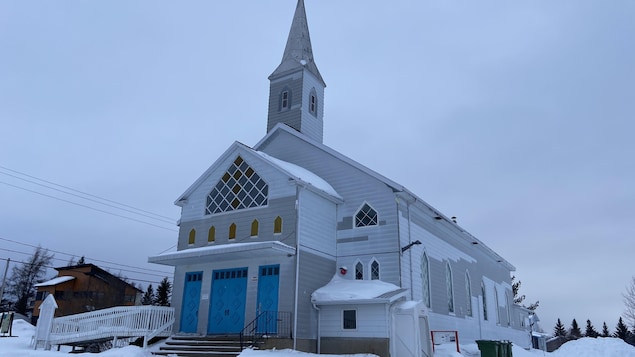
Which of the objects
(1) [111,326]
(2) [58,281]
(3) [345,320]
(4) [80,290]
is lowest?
(1) [111,326]

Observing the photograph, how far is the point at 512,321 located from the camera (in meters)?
33.6

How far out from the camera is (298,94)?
24.5m

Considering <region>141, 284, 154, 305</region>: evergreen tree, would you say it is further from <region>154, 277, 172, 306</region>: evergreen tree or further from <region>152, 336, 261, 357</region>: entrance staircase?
<region>152, 336, 261, 357</region>: entrance staircase

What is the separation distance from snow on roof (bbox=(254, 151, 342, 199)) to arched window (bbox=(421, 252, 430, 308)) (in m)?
4.53

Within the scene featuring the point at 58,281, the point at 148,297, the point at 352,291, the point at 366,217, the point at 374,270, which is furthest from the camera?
the point at 148,297

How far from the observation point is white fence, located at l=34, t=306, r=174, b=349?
55.9 ft

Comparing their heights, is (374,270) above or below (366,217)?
below

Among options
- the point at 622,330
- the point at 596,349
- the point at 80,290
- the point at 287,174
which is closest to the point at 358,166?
the point at 287,174

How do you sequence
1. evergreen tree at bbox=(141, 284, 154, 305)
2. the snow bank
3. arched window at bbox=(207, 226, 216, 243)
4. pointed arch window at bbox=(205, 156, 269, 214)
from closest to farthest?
pointed arch window at bbox=(205, 156, 269, 214)
arched window at bbox=(207, 226, 216, 243)
the snow bank
evergreen tree at bbox=(141, 284, 154, 305)

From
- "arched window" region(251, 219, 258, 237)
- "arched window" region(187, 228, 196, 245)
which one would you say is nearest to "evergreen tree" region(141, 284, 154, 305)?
"arched window" region(187, 228, 196, 245)

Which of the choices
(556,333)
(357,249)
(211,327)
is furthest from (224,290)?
(556,333)

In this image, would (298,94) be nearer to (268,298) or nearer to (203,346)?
(268,298)

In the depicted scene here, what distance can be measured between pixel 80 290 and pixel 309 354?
130 feet

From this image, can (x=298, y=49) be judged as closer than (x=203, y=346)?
No
